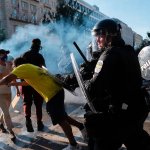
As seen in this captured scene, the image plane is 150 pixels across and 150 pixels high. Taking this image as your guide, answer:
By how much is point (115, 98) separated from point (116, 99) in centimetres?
1

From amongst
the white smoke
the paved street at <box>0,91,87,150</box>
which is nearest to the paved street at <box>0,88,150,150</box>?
the paved street at <box>0,91,87,150</box>

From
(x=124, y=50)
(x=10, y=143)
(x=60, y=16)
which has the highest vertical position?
(x=60, y=16)

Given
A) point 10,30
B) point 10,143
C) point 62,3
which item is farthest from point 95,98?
point 10,30

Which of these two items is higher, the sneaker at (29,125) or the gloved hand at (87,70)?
the gloved hand at (87,70)

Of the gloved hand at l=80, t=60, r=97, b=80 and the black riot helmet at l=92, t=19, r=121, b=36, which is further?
the gloved hand at l=80, t=60, r=97, b=80

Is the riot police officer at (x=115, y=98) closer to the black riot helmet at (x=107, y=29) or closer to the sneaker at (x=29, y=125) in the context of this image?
the black riot helmet at (x=107, y=29)

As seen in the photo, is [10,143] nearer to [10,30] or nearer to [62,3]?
[62,3]

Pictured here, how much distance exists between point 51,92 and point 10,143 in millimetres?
1458

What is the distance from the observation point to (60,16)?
A: 36.0m

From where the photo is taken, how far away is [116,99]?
133 inches

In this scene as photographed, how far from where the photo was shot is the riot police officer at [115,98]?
334cm

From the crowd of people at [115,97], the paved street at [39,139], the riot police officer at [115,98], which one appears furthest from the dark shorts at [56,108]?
the riot police officer at [115,98]

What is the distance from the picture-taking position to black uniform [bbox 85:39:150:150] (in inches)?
131

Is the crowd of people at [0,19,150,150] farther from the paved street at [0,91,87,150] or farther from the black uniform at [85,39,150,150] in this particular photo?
the paved street at [0,91,87,150]
